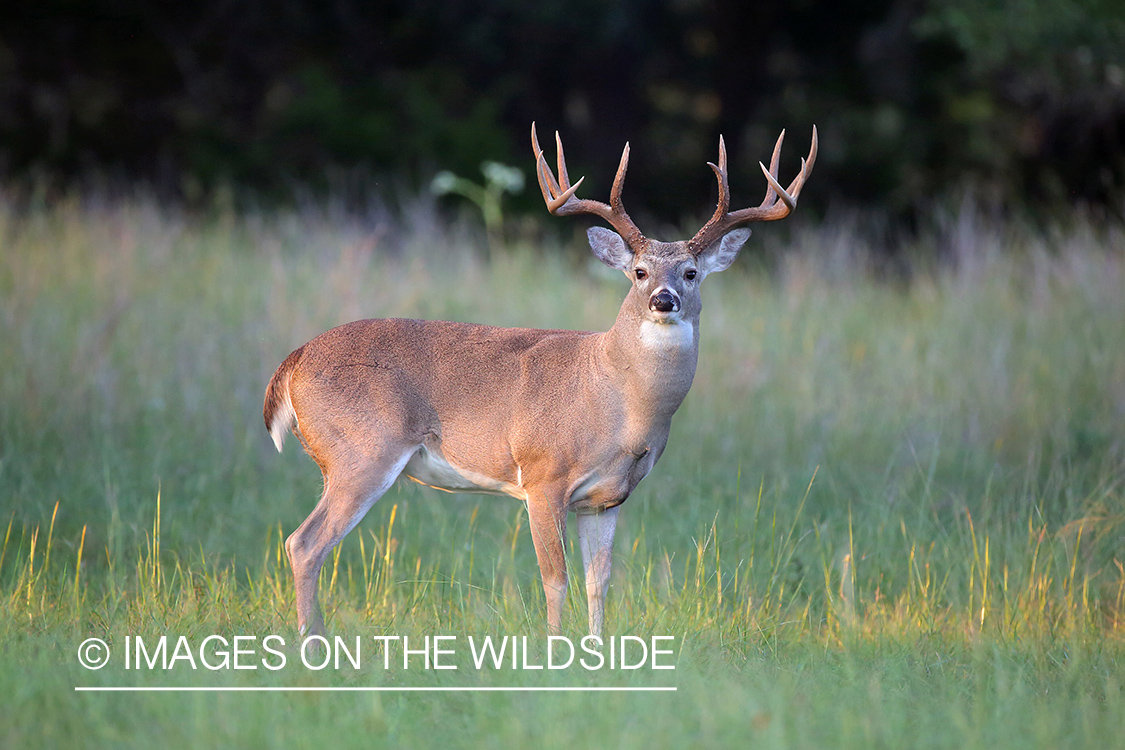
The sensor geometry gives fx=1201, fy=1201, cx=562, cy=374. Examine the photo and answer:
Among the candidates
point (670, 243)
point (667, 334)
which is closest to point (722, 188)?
point (670, 243)

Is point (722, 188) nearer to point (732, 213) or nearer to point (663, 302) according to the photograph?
point (732, 213)

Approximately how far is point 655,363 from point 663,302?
34 centimetres

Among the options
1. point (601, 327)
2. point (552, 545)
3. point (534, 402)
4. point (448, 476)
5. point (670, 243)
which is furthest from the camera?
point (601, 327)

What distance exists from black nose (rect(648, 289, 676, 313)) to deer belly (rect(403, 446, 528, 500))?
0.95 m

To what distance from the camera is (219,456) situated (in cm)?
669

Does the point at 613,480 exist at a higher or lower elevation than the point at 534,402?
lower

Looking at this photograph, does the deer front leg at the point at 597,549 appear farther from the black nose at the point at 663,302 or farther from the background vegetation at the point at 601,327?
the black nose at the point at 663,302

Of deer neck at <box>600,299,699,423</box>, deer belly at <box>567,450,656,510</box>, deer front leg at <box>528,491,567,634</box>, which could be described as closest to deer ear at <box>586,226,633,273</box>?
deer neck at <box>600,299,699,423</box>

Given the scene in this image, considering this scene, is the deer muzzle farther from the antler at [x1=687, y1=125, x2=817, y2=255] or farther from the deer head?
the antler at [x1=687, y1=125, x2=817, y2=255]

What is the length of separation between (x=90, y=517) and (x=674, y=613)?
3.12 metres

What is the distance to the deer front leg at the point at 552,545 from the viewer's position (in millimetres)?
4512

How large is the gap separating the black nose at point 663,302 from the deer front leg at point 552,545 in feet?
2.69

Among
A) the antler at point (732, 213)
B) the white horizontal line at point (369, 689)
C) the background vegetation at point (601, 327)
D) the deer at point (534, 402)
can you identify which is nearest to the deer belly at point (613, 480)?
the deer at point (534, 402)

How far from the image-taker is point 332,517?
15.0 ft
